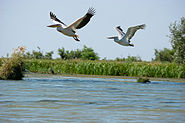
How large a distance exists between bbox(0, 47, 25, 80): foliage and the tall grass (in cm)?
1170

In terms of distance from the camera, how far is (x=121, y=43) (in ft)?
56.0

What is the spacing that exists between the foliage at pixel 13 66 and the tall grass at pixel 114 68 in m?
11.7

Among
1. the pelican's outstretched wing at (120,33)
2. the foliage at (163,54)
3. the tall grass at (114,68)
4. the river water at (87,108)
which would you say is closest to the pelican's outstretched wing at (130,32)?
the pelican's outstretched wing at (120,33)

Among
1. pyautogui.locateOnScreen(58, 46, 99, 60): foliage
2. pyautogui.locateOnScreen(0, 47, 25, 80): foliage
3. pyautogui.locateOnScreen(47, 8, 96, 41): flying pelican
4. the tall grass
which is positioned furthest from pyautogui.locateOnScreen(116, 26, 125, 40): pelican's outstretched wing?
pyautogui.locateOnScreen(58, 46, 99, 60): foliage

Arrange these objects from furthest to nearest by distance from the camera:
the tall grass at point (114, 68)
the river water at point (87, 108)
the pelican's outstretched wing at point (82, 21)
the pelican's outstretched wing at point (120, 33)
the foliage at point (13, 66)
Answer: the tall grass at point (114, 68), the foliage at point (13, 66), the pelican's outstretched wing at point (120, 33), the pelican's outstretched wing at point (82, 21), the river water at point (87, 108)

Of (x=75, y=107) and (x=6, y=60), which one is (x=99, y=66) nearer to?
(x=6, y=60)

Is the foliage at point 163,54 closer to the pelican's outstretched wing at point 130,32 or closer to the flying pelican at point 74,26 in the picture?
the pelican's outstretched wing at point 130,32

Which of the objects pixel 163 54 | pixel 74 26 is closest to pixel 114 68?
pixel 74 26

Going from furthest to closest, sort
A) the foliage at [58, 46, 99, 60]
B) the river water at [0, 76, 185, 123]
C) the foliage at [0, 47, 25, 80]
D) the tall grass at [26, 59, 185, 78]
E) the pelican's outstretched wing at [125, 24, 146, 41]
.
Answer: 1. the foliage at [58, 46, 99, 60]
2. the tall grass at [26, 59, 185, 78]
3. the foliage at [0, 47, 25, 80]
4. the pelican's outstretched wing at [125, 24, 146, 41]
5. the river water at [0, 76, 185, 123]

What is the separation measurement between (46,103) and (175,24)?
23715mm

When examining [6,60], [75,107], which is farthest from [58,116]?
[6,60]

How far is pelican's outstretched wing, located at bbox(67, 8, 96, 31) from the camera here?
14.1 meters

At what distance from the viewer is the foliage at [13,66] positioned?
24.1 m

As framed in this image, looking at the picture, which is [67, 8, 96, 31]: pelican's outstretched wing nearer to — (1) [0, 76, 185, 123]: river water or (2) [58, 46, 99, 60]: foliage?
(1) [0, 76, 185, 123]: river water
